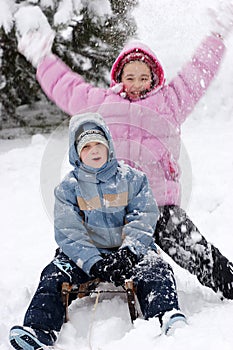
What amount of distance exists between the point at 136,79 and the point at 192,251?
101 centimetres

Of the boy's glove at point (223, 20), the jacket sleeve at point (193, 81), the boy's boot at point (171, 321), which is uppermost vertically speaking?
the boy's glove at point (223, 20)

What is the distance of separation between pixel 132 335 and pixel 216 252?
823 millimetres

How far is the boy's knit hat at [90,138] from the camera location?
105 inches

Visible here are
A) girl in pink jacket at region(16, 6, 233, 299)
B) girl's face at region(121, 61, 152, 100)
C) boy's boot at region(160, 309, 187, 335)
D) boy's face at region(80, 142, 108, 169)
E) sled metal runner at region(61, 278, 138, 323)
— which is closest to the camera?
boy's boot at region(160, 309, 187, 335)

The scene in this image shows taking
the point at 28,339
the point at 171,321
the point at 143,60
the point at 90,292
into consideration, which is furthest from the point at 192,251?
the point at 143,60

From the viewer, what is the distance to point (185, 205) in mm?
3926

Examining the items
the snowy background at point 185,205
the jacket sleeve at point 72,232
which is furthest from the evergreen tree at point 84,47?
the jacket sleeve at point 72,232

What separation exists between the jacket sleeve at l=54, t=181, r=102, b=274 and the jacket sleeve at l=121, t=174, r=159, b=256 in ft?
0.57

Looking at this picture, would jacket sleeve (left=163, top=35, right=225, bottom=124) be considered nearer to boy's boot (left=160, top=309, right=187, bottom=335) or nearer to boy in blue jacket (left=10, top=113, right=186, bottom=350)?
boy in blue jacket (left=10, top=113, right=186, bottom=350)

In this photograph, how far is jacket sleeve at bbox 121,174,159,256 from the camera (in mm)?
2576

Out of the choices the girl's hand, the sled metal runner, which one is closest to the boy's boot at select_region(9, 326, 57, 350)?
the sled metal runner

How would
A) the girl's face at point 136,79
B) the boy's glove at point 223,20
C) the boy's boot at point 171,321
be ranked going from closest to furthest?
the boy's boot at point 171,321, the girl's face at point 136,79, the boy's glove at point 223,20

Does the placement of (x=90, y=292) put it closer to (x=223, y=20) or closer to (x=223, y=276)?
(x=223, y=276)

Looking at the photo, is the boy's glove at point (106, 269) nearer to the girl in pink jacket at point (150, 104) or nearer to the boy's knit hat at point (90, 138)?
the girl in pink jacket at point (150, 104)
